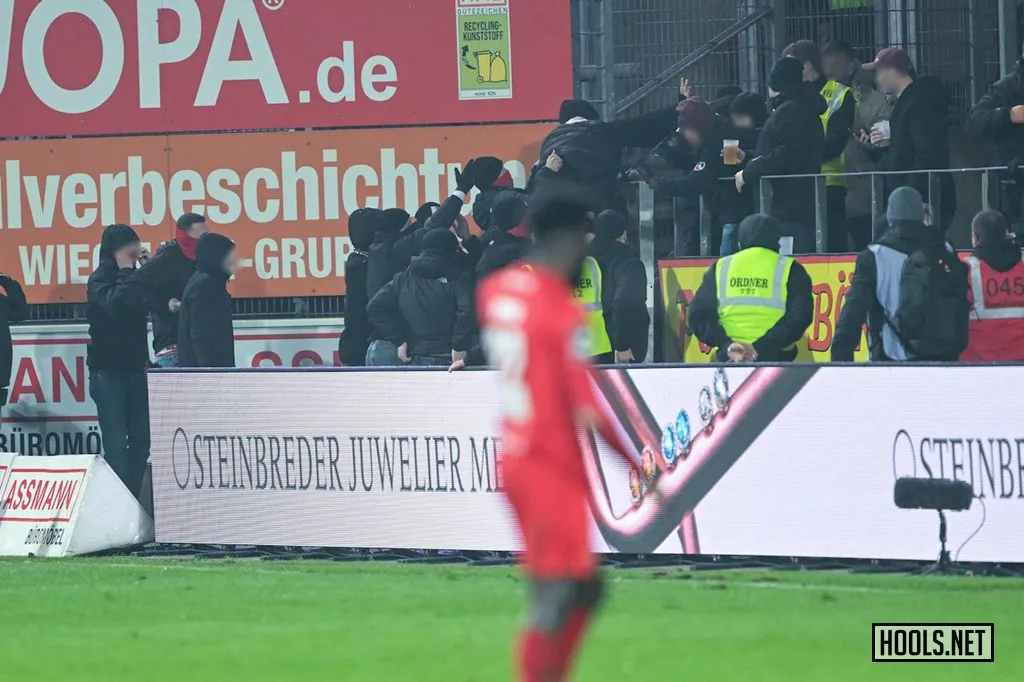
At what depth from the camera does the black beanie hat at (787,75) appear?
14180mm

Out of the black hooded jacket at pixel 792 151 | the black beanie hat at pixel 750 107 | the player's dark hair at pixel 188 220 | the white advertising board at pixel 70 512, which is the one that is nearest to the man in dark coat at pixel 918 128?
the black hooded jacket at pixel 792 151

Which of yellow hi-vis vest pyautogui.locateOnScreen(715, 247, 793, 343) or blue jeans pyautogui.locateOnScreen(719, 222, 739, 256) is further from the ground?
blue jeans pyautogui.locateOnScreen(719, 222, 739, 256)

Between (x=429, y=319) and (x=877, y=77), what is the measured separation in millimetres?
3897

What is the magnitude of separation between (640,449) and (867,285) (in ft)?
6.14

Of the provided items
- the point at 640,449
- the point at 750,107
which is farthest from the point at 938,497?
the point at 750,107

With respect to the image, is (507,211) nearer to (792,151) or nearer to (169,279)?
(792,151)

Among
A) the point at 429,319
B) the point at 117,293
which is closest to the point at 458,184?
the point at 429,319

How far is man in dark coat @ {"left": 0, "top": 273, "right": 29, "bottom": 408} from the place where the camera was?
55.5 feet

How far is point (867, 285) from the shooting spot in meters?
12.7

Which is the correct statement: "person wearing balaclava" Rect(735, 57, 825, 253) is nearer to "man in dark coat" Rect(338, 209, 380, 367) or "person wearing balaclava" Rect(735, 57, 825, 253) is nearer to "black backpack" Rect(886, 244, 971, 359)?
"black backpack" Rect(886, 244, 971, 359)

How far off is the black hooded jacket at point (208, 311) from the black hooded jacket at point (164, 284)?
22.1 inches

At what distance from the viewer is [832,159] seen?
1462 cm

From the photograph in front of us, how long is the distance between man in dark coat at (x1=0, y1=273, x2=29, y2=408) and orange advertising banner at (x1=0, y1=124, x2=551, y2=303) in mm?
1233

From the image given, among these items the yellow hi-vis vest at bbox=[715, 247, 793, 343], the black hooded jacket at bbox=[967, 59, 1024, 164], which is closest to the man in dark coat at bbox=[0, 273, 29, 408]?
the yellow hi-vis vest at bbox=[715, 247, 793, 343]
